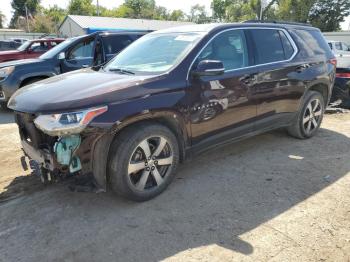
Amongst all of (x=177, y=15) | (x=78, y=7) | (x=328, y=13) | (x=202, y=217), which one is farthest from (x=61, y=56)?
(x=177, y=15)

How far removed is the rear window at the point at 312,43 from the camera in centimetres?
538

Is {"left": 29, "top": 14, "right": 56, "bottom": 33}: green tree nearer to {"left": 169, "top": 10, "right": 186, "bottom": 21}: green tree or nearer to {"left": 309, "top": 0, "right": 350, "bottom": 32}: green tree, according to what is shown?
{"left": 309, "top": 0, "right": 350, "bottom": 32}: green tree

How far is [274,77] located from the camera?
15.8 ft

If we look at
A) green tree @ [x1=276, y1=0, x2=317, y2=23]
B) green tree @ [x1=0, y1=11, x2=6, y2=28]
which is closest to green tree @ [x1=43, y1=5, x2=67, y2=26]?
green tree @ [x1=0, y1=11, x2=6, y2=28]

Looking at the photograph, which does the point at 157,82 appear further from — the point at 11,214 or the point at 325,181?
the point at 325,181

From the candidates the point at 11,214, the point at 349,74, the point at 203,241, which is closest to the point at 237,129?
the point at 203,241

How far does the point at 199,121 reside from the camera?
3.99m

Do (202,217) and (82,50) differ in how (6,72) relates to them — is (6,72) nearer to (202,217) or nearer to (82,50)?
(82,50)

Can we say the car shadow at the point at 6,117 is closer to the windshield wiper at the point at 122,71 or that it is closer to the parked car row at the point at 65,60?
the parked car row at the point at 65,60

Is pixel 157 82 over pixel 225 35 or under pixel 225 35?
under

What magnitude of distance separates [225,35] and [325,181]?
2.10m

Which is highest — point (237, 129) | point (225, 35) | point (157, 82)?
point (225, 35)

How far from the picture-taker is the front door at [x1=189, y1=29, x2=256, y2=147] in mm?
3975

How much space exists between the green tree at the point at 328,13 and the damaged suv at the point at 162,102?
4081 centimetres
